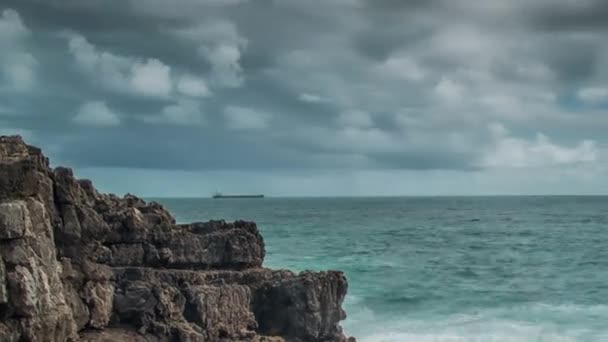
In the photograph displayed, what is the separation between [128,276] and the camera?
61.4 feet

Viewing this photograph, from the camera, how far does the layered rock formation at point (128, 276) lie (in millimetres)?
14648

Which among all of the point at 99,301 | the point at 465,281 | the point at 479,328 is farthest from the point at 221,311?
the point at 465,281

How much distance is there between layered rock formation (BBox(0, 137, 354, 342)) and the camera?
48.1ft

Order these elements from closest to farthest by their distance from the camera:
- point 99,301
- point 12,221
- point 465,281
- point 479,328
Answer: point 12,221 → point 99,301 → point 479,328 → point 465,281

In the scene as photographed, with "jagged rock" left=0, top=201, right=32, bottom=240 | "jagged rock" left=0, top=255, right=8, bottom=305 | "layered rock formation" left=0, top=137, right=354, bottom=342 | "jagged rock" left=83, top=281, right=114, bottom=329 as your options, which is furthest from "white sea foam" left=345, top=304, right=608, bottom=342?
"jagged rock" left=0, top=255, right=8, bottom=305

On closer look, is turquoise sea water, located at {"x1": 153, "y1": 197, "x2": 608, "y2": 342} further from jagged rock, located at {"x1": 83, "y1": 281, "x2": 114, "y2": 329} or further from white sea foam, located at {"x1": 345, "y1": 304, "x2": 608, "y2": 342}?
jagged rock, located at {"x1": 83, "y1": 281, "x2": 114, "y2": 329}

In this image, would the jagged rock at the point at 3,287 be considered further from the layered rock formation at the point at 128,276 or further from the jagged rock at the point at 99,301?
the jagged rock at the point at 99,301

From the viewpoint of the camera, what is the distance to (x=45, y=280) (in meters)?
15.0

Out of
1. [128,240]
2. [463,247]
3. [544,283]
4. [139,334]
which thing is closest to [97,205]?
[128,240]

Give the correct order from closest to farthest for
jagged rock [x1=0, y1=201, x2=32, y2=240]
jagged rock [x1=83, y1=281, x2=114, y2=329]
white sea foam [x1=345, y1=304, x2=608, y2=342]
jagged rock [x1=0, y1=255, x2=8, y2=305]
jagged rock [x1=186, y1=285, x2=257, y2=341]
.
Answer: jagged rock [x1=0, y1=255, x2=8, y2=305] → jagged rock [x1=0, y1=201, x2=32, y2=240] → jagged rock [x1=83, y1=281, x2=114, y2=329] → jagged rock [x1=186, y1=285, x2=257, y2=341] → white sea foam [x1=345, y1=304, x2=608, y2=342]

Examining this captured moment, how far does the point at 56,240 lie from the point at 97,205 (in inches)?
106

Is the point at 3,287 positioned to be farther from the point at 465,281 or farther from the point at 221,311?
the point at 465,281

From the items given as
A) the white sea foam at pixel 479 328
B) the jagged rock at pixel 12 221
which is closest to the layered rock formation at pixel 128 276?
the jagged rock at pixel 12 221

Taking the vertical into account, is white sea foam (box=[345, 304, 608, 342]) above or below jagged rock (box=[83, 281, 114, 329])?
below
